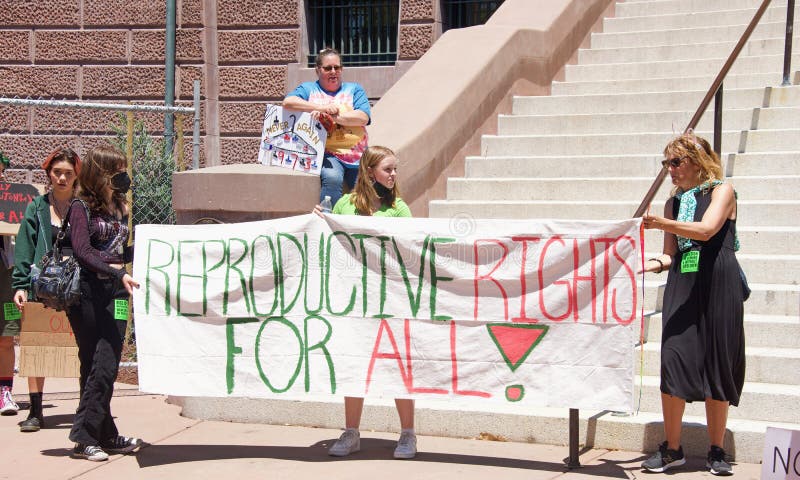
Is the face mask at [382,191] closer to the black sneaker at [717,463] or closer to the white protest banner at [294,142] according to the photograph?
the white protest banner at [294,142]

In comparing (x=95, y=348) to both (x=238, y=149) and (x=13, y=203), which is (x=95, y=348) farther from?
(x=238, y=149)

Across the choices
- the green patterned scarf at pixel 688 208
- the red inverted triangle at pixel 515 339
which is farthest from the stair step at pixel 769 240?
the red inverted triangle at pixel 515 339

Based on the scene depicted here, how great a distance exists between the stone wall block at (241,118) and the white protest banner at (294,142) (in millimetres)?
6739

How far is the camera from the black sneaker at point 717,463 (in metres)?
5.57

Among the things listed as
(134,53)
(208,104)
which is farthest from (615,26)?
(134,53)

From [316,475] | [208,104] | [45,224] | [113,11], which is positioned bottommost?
[316,475]

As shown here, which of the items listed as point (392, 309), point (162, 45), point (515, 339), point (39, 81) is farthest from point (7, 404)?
point (39, 81)

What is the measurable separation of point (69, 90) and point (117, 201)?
900 cm

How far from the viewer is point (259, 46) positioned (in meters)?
14.3

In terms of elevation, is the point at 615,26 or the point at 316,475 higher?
the point at 615,26

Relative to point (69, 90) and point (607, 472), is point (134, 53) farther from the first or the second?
point (607, 472)

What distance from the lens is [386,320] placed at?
20.1 feet

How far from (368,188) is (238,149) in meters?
8.32

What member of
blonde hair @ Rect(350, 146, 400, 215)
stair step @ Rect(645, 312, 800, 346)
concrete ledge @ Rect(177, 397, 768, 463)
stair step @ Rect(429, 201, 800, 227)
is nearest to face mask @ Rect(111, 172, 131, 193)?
blonde hair @ Rect(350, 146, 400, 215)
